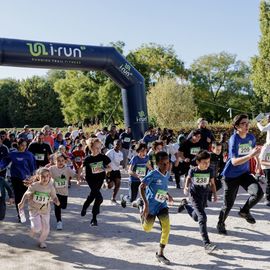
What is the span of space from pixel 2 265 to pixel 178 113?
106ft

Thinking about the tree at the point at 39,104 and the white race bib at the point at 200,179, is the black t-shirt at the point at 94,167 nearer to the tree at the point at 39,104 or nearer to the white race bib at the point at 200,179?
the white race bib at the point at 200,179

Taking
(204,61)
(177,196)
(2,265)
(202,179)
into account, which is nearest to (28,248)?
(2,265)

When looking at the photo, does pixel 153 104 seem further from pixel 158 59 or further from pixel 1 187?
pixel 1 187

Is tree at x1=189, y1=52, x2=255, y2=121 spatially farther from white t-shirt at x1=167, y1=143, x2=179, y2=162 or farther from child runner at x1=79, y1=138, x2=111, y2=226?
child runner at x1=79, y1=138, x2=111, y2=226

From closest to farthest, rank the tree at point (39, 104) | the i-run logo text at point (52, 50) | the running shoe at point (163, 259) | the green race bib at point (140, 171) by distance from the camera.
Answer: the running shoe at point (163, 259) → the green race bib at point (140, 171) → the i-run logo text at point (52, 50) → the tree at point (39, 104)

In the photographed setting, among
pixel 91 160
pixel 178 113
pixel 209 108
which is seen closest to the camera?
pixel 91 160

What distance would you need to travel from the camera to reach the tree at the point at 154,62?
46031mm

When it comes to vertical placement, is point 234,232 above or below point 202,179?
below

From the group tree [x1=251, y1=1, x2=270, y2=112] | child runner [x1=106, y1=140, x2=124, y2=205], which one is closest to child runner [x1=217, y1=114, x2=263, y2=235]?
child runner [x1=106, y1=140, x2=124, y2=205]

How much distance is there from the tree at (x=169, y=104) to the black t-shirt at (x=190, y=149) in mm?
26406

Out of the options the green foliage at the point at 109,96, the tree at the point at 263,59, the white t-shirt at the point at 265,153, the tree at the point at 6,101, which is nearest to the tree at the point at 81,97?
the green foliage at the point at 109,96

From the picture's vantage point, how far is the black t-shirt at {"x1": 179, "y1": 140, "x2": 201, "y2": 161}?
8461 mm

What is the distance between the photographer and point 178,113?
36969 millimetres

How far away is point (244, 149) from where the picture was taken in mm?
6137
